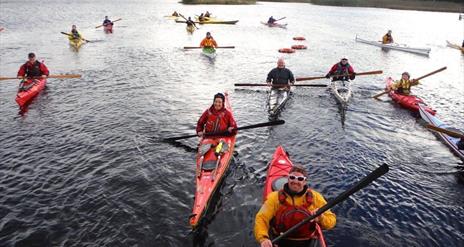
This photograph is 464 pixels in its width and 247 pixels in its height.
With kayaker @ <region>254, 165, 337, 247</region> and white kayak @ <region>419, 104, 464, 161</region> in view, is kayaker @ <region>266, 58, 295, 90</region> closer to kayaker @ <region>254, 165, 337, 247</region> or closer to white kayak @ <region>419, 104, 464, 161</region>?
white kayak @ <region>419, 104, 464, 161</region>

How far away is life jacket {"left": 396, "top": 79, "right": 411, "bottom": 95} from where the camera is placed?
791 inches

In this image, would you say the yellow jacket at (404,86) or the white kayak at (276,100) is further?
the yellow jacket at (404,86)

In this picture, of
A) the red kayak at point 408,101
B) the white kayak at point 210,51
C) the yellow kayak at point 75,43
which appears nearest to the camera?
the red kayak at point 408,101

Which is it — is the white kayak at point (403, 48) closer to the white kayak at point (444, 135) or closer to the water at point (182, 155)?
the water at point (182, 155)

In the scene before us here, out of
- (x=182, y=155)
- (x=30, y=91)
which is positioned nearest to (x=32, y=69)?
(x=30, y=91)

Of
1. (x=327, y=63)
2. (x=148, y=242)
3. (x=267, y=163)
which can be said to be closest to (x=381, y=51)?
(x=327, y=63)

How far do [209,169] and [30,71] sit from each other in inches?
652

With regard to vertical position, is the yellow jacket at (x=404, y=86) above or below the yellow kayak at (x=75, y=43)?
below

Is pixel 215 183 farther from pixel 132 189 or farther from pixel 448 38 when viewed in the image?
pixel 448 38

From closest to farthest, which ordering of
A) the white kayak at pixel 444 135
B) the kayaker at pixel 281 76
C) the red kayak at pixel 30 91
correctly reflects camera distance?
the white kayak at pixel 444 135, the red kayak at pixel 30 91, the kayaker at pixel 281 76

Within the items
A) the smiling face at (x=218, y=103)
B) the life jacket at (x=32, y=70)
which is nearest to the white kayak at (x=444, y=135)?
the smiling face at (x=218, y=103)

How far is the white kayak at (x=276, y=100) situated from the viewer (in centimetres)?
1862

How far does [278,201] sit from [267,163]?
6529 millimetres

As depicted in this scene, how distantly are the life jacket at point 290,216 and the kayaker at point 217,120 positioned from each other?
19.9 ft
